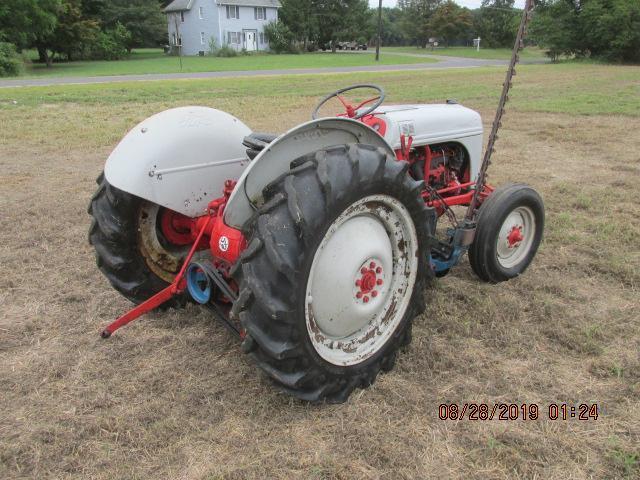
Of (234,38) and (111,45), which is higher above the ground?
(234,38)

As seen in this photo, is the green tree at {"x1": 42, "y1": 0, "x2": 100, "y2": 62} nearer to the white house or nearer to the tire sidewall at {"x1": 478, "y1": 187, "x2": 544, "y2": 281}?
the white house

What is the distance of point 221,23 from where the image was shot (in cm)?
4606

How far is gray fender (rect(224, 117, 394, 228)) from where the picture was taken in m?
2.29

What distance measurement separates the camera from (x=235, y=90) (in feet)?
48.1

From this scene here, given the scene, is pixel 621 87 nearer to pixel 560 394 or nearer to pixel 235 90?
pixel 235 90

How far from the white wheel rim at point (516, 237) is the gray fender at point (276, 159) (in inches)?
63.2

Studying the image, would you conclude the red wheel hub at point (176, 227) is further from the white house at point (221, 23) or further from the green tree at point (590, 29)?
the white house at point (221, 23)

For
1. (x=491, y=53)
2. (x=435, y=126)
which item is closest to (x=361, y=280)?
(x=435, y=126)

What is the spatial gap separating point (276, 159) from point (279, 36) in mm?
46952

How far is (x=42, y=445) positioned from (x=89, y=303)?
1289 millimetres

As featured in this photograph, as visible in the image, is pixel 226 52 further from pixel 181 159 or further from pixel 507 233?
pixel 181 159

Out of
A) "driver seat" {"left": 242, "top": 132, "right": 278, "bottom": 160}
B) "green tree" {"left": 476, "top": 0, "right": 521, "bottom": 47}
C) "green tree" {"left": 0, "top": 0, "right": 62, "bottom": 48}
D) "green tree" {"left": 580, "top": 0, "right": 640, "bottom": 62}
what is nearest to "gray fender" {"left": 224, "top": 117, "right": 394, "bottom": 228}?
"driver seat" {"left": 242, "top": 132, "right": 278, "bottom": 160}

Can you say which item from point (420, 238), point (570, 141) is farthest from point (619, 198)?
point (420, 238)

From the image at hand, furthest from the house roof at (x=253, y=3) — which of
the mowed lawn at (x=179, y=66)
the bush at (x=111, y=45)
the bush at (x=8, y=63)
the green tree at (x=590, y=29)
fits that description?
the bush at (x=8, y=63)
